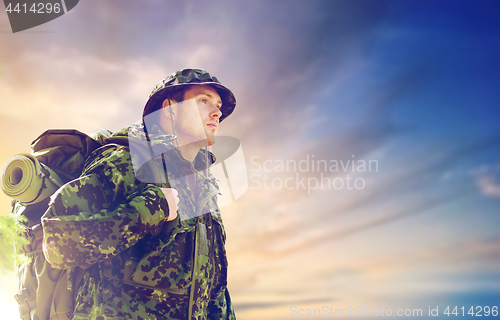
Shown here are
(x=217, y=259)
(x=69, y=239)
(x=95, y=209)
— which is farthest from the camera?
(x=217, y=259)

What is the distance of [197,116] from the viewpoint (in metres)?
3.93

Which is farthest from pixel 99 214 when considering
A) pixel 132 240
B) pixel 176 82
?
pixel 176 82

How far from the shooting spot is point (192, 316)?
11.3 feet

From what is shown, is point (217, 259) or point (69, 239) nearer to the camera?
point (69, 239)

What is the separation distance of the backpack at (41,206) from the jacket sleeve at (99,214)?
26 centimetres

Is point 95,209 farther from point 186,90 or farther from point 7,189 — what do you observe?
point 186,90

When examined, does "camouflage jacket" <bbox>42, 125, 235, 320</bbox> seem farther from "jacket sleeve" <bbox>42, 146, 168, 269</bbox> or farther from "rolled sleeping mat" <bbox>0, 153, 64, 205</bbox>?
"rolled sleeping mat" <bbox>0, 153, 64, 205</bbox>

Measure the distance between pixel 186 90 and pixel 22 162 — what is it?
1841 mm

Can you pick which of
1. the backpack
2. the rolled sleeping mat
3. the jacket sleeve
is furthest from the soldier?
the rolled sleeping mat

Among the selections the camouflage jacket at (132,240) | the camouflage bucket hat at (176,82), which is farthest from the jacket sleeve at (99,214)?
the camouflage bucket hat at (176,82)

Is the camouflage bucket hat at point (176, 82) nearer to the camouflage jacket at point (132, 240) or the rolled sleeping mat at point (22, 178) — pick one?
the camouflage jacket at point (132, 240)

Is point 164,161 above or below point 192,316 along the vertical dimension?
above

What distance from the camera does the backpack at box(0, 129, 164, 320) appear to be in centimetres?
288

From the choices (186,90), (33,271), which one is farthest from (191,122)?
(33,271)
